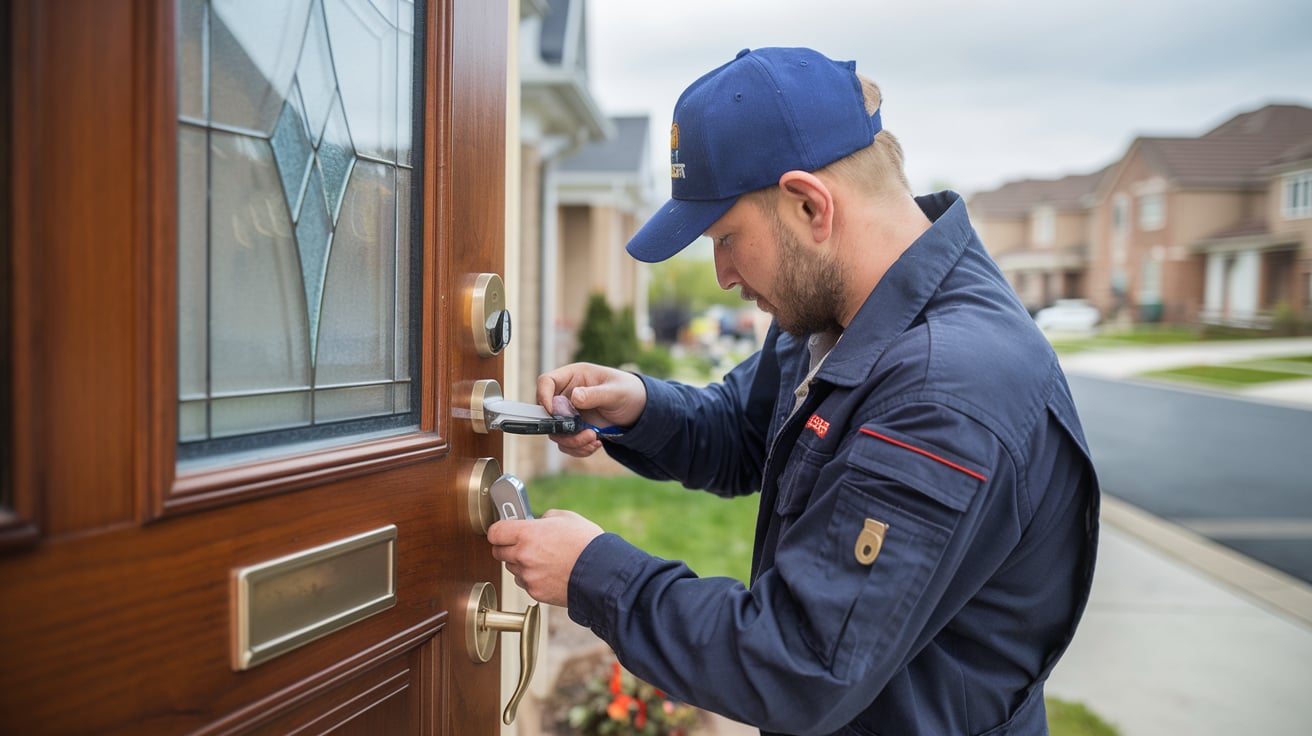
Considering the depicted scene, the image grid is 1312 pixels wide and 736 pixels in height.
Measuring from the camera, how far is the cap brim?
52.5 inches

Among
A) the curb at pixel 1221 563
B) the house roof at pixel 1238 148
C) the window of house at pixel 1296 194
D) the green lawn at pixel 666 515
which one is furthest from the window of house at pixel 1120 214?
the green lawn at pixel 666 515

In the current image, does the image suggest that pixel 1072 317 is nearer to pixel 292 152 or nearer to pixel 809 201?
pixel 809 201

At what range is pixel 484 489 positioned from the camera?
1239 mm

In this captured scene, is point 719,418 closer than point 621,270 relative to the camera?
Yes

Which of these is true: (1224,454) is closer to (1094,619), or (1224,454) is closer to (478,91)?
(1094,619)

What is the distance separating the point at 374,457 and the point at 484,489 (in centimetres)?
25

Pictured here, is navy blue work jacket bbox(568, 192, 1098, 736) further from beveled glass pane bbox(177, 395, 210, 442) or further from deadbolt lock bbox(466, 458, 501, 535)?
beveled glass pane bbox(177, 395, 210, 442)

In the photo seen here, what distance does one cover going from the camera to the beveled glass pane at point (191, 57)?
782 millimetres

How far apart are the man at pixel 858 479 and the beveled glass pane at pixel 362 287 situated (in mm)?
307

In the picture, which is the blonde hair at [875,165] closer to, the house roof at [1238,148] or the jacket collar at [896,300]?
the jacket collar at [896,300]

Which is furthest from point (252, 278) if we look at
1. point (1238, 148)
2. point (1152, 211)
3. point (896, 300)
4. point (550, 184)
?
point (1152, 211)

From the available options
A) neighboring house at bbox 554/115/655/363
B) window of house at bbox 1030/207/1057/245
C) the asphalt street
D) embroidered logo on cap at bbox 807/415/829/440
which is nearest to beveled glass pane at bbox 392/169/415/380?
embroidered logo on cap at bbox 807/415/829/440

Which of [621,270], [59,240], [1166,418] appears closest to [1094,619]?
[59,240]

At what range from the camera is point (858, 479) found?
1.06m
